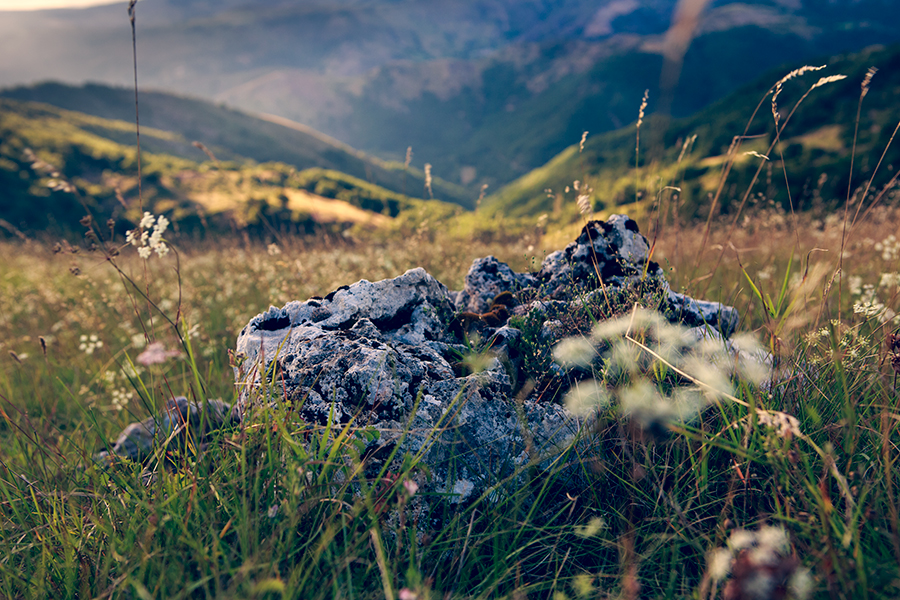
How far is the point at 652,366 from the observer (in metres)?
2.00

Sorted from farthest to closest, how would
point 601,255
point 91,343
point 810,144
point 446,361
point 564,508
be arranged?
point 810,144 → point 91,343 → point 601,255 → point 446,361 → point 564,508

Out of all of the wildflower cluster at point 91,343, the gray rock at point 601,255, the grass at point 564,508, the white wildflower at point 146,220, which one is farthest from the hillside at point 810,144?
the white wildflower at point 146,220

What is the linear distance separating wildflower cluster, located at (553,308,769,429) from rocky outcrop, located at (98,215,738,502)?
0.46ft

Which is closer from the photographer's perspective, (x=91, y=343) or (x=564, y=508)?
(x=564, y=508)

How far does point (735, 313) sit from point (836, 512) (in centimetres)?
152

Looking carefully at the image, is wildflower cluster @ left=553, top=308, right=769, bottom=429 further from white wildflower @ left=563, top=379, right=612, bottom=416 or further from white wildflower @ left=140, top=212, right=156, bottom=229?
white wildflower @ left=140, top=212, right=156, bottom=229

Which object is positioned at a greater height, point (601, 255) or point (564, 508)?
point (601, 255)

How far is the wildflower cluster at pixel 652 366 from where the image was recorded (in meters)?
1.86

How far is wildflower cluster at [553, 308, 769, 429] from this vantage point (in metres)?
1.86

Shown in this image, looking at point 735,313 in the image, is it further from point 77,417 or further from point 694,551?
point 77,417

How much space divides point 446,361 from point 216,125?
146m

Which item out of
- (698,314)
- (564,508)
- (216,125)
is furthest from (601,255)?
(216,125)

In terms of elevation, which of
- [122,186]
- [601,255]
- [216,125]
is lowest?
[122,186]

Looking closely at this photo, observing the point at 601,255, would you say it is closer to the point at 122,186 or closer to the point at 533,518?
the point at 533,518
